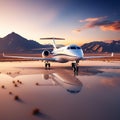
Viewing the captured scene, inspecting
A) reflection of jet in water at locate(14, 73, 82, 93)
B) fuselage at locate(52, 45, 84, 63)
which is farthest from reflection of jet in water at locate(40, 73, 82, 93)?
fuselage at locate(52, 45, 84, 63)

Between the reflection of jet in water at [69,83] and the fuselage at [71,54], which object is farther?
the fuselage at [71,54]

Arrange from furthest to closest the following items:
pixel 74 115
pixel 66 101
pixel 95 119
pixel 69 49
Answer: pixel 69 49
pixel 66 101
pixel 74 115
pixel 95 119

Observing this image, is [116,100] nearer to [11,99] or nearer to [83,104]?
[83,104]

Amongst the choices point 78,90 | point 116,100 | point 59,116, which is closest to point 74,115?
point 59,116

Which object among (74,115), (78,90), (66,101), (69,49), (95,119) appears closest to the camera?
(95,119)

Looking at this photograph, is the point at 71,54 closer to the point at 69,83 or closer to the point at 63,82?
the point at 63,82

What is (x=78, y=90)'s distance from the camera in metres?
12.6

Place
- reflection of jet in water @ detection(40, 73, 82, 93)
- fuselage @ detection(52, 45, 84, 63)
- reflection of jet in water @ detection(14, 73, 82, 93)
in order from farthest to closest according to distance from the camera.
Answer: fuselage @ detection(52, 45, 84, 63) < reflection of jet in water @ detection(14, 73, 82, 93) < reflection of jet in water @ detection(40, 73, 82, 93)

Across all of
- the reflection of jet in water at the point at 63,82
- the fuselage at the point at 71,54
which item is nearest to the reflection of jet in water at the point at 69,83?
the reflection of jet in water at the point at 63,82

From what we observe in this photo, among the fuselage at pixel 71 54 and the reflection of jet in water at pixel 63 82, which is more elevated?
the fuselage at pixel 71 54

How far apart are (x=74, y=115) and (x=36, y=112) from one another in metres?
1.51

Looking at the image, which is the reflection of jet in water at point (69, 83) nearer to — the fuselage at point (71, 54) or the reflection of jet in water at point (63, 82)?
the reflection of jet in water at point (63, 82)

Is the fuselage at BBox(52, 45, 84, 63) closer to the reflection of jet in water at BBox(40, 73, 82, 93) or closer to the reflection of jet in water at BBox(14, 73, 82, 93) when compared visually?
the reflection of jet in water at BBox(14, 73, 82, 93)

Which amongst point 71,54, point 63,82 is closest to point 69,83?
point 63,82
